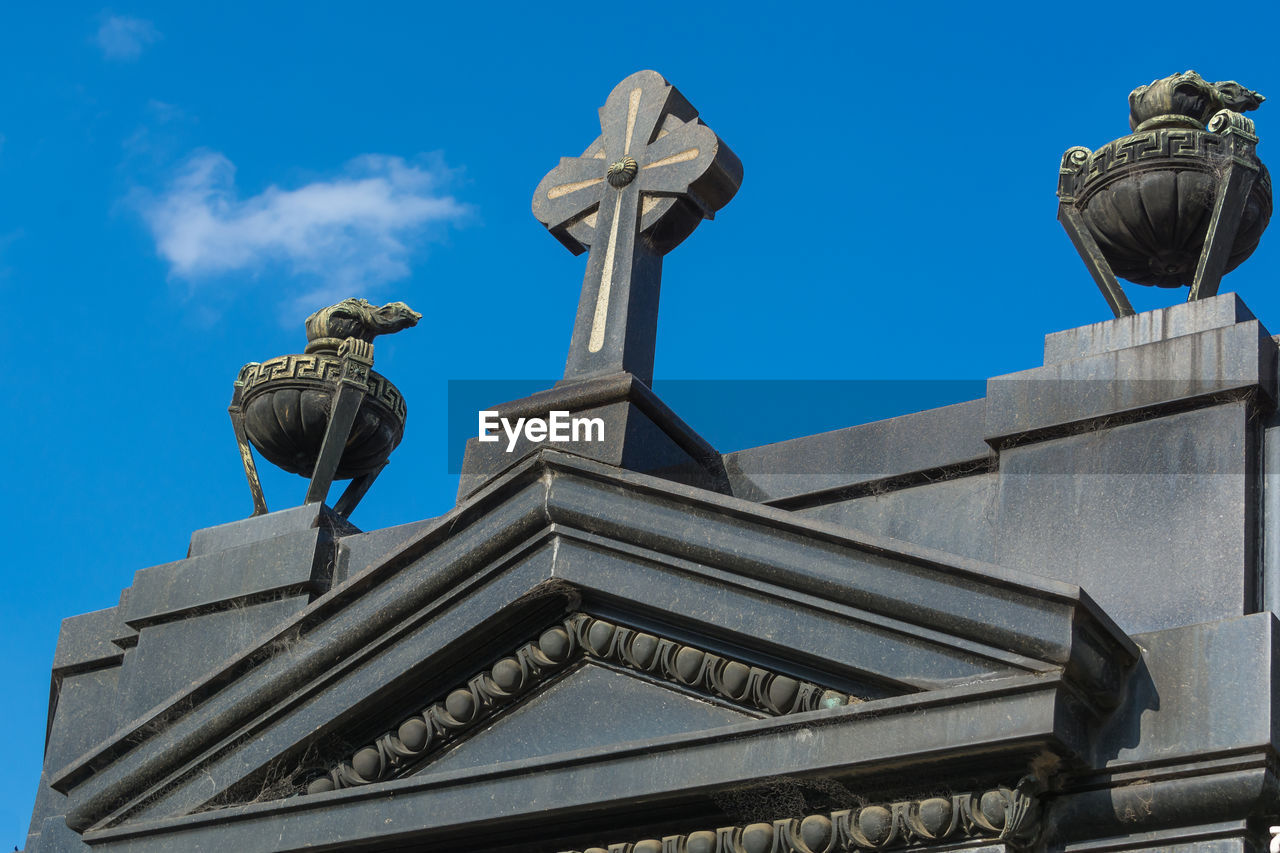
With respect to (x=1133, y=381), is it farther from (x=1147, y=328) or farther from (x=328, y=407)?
(x=328, y=407)

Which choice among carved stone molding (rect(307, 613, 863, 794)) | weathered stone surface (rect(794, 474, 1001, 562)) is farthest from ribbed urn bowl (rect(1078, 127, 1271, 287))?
carved stone molding (rect(307, 613, 863, 794))

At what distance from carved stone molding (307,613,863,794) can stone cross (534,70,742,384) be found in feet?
4.61

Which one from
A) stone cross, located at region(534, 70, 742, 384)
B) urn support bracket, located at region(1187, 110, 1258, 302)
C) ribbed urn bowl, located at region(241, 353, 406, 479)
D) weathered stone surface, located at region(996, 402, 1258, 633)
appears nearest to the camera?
weathered stone surface, located at region(996, 402, 1258, 633)

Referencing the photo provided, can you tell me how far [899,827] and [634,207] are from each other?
137 inches

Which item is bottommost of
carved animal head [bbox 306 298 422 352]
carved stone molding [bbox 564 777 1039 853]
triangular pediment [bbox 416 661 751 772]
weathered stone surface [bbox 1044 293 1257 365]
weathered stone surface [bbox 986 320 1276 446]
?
carved stone molding [bbox 564 777 1039 853]

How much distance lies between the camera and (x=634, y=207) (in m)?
8.97

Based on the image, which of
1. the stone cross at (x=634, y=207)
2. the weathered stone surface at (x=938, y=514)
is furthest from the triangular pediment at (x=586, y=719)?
the stone cross at (x=634, y=207)

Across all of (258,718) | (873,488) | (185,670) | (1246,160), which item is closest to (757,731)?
(873,488)

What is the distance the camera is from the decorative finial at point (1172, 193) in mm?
7961

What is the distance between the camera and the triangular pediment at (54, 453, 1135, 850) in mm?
6551

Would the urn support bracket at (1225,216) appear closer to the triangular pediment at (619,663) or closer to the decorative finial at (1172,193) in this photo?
the decorative finial at (1172,193)

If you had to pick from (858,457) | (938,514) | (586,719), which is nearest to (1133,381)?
(938,514)

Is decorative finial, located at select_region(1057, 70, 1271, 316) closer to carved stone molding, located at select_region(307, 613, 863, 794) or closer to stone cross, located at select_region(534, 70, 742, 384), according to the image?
stone cross, located at select_region(534, 70, 742, 384)

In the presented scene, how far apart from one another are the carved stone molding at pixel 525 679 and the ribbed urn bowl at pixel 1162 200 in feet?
8.53
